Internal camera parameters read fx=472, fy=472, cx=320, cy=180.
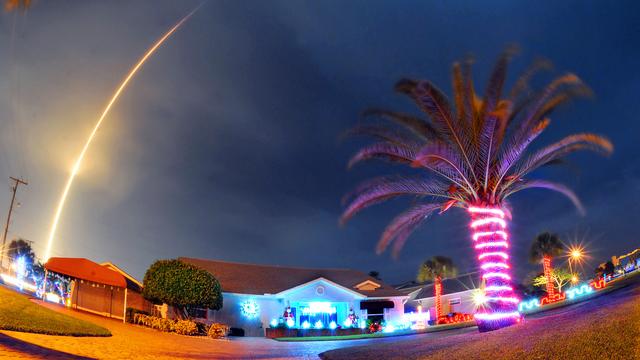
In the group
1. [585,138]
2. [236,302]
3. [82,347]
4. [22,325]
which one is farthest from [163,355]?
[236,302]

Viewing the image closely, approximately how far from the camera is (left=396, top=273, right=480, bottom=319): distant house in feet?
158

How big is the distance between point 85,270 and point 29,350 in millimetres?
21977

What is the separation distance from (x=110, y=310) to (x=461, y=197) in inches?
1031

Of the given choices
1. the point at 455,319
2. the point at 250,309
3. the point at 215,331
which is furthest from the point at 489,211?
the point at 455,319

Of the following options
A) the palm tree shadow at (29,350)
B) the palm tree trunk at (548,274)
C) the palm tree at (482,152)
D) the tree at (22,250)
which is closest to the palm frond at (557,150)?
the palm tree at (482,152)

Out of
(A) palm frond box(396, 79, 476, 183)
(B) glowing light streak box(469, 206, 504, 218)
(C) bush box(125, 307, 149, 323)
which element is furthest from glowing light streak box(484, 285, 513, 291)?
(C) bush box(125, 307, 149, 323)

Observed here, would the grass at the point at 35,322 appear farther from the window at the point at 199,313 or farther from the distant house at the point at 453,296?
the distant house at the point at 453,296

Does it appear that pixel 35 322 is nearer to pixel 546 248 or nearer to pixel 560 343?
pixel 560 343

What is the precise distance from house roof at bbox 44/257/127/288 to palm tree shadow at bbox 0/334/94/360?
1889 cm

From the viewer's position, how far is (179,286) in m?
27.2

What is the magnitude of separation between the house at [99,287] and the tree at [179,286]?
10.7ft

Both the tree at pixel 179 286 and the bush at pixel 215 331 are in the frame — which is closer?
the bush at pixel 215 331

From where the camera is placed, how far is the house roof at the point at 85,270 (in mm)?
30172

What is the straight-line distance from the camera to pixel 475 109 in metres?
16.1
